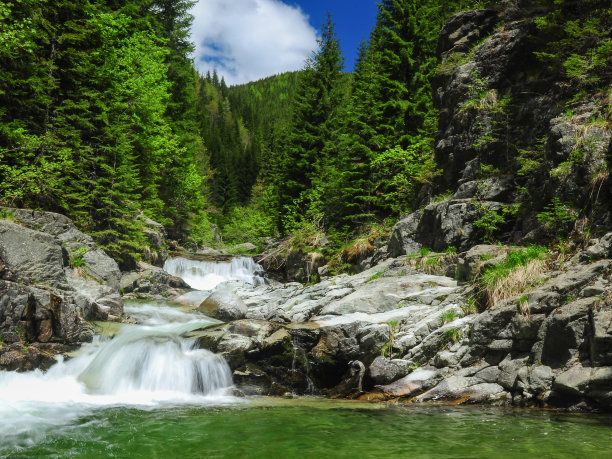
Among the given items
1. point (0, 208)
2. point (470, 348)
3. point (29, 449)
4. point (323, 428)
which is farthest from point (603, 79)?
point (0, 208)

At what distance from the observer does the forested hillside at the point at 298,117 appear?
13125 mm

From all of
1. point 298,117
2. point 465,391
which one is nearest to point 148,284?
point 465,391

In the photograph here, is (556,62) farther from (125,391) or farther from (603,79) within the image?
(125,391)

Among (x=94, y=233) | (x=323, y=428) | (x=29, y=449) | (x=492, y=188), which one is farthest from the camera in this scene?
(x=94, y=233)

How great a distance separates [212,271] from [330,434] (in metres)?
22.1

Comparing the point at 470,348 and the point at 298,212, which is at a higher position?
the point at 298,212

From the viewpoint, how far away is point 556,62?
40.8 ft

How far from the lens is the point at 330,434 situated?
589cm

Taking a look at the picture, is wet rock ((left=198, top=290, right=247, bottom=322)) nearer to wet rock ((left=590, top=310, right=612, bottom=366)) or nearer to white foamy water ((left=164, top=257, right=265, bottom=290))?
white foamy water ((left=164, top=257, right=265, bottom=290))

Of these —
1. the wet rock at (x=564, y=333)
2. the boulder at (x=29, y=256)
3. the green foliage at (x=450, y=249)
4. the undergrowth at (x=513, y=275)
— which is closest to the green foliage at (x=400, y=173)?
the green foliage at (x=450, y=249)

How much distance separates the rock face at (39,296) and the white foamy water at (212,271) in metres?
11.3

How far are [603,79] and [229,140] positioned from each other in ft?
244

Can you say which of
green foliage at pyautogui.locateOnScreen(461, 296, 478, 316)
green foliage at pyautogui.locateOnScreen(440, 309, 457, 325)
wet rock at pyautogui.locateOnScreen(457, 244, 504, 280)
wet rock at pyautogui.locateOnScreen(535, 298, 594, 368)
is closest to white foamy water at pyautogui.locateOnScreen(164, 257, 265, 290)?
wet rock at pyautogui.locateOnScreen(457, 244, 504, 280)

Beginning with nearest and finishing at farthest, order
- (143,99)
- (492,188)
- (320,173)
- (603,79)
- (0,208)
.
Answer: (603,79)
(0,208)
(492,188)
(143,99)
(320,173)
